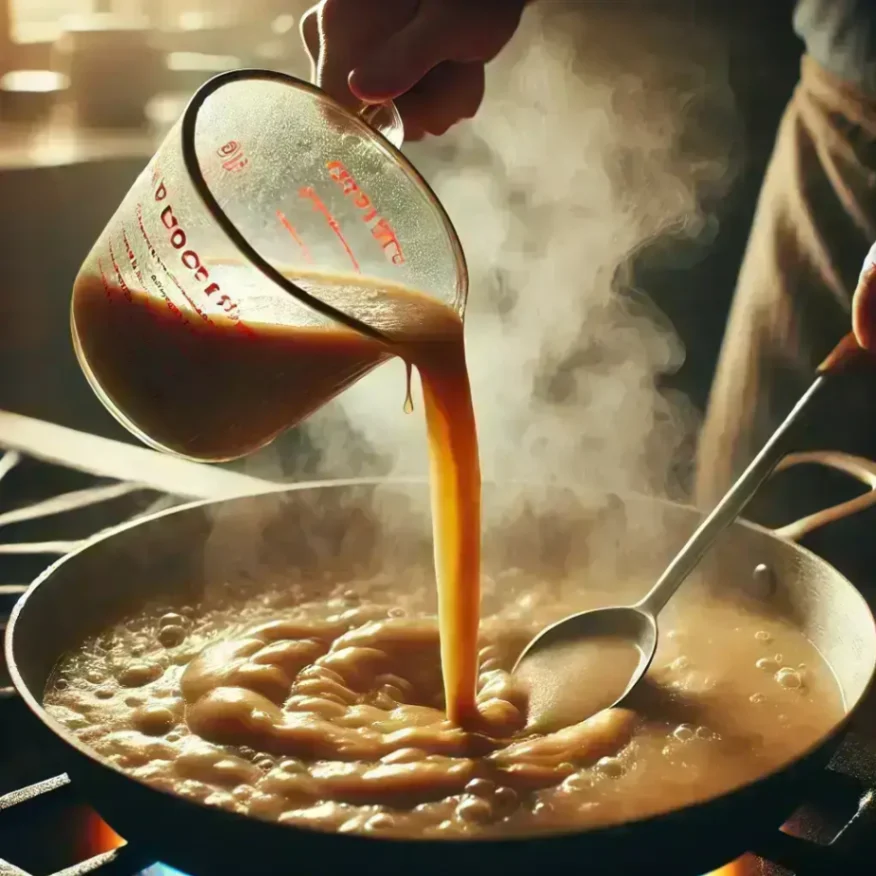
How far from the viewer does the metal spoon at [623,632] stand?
1078 millimetres

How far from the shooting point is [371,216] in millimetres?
964

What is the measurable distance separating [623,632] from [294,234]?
564 millimetres

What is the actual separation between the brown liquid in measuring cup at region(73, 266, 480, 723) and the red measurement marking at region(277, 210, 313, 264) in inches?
1.2

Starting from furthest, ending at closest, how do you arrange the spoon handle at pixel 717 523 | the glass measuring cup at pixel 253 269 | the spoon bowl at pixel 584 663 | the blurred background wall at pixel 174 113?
the blurred background wall at pixel 174 113
the spoon handle at pixel 717 523
the spoon bowl at pixel 584 663
the glass measuring cup at pixel 253 269

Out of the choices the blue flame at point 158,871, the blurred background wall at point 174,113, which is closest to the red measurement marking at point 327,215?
the blue flame at point 158,871

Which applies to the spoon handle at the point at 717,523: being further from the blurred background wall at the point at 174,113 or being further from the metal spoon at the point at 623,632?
the blurred background wall at the point at 174,113

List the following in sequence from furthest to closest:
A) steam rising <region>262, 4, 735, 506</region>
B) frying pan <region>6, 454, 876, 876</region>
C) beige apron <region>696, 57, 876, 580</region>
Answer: steam rising <region>262, 4, 735, 506</region> < beige apron <region>696, 57, 876, 580</region> < frying pan <region>6, 454, 876, 876</region>

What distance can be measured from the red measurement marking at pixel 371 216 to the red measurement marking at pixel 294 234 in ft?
0.21

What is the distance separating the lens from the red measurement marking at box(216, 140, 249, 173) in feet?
2.81

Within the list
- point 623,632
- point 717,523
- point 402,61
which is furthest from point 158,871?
point 402,61

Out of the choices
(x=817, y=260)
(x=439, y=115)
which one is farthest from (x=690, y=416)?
(x=439, y=115)

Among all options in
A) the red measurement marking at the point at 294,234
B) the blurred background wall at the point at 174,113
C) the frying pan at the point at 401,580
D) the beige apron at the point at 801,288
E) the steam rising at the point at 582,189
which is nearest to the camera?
the frying pan at the point at 401,580

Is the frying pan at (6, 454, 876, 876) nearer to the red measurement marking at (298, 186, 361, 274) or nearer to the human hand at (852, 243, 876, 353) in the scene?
the human hand at (852, 243, 876, 353)

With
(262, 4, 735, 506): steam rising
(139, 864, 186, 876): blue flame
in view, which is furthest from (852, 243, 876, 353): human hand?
(262, 4, 735, 506): steam rising
